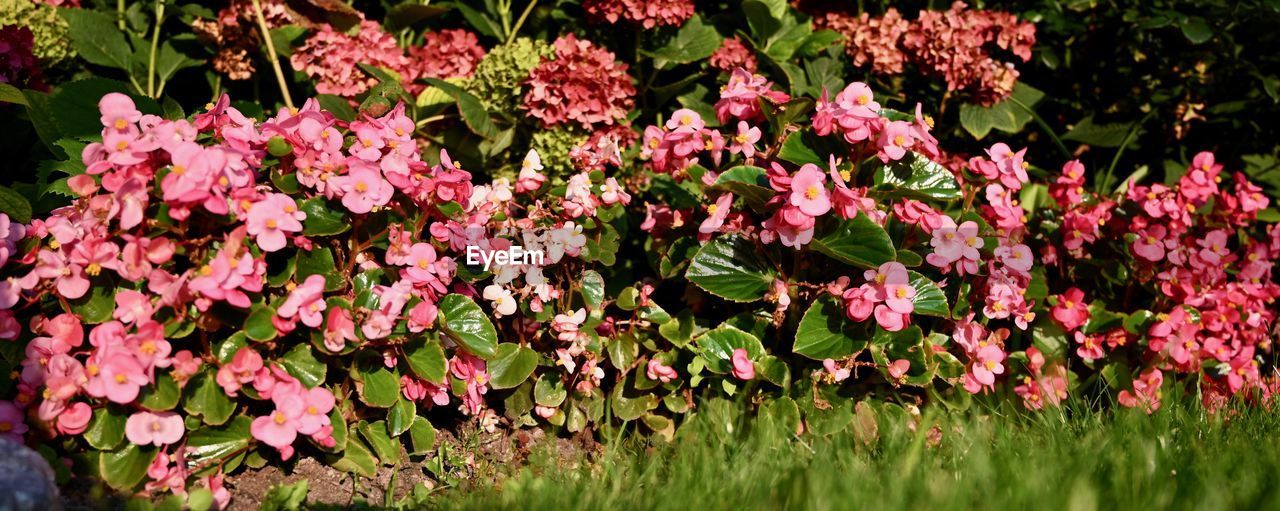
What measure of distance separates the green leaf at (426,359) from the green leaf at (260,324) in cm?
29

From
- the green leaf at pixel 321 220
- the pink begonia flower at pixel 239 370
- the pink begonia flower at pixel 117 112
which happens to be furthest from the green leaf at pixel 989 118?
the pink begonia flower at pixel 117 112

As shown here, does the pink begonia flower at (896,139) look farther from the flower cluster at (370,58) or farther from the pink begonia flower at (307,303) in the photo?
the flower cluster at (370,58)

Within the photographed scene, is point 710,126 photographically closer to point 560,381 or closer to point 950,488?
point 560,381

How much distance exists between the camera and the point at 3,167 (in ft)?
8.96

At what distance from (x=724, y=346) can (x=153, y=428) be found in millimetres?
1152

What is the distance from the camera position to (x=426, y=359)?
1906 millimetres

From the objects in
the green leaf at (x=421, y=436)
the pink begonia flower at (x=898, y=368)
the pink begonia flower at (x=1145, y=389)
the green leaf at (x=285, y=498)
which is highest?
the pink begonia flower at (x=898, y=368)

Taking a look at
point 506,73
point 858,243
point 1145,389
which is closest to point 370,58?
point 506,73

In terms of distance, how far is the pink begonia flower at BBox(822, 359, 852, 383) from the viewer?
2.04 meters

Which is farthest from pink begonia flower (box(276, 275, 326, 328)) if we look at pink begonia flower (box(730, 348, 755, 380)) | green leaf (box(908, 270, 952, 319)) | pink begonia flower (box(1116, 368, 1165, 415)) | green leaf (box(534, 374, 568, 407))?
pink begonia flower (box(1116, 368, 1165, 415))

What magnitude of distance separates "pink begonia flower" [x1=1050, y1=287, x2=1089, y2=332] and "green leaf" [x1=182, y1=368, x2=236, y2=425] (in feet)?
6.14

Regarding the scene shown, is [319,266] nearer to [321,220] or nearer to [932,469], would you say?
[321,220]

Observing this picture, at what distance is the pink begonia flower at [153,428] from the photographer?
1649 mm

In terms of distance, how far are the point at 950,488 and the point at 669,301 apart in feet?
4.44
